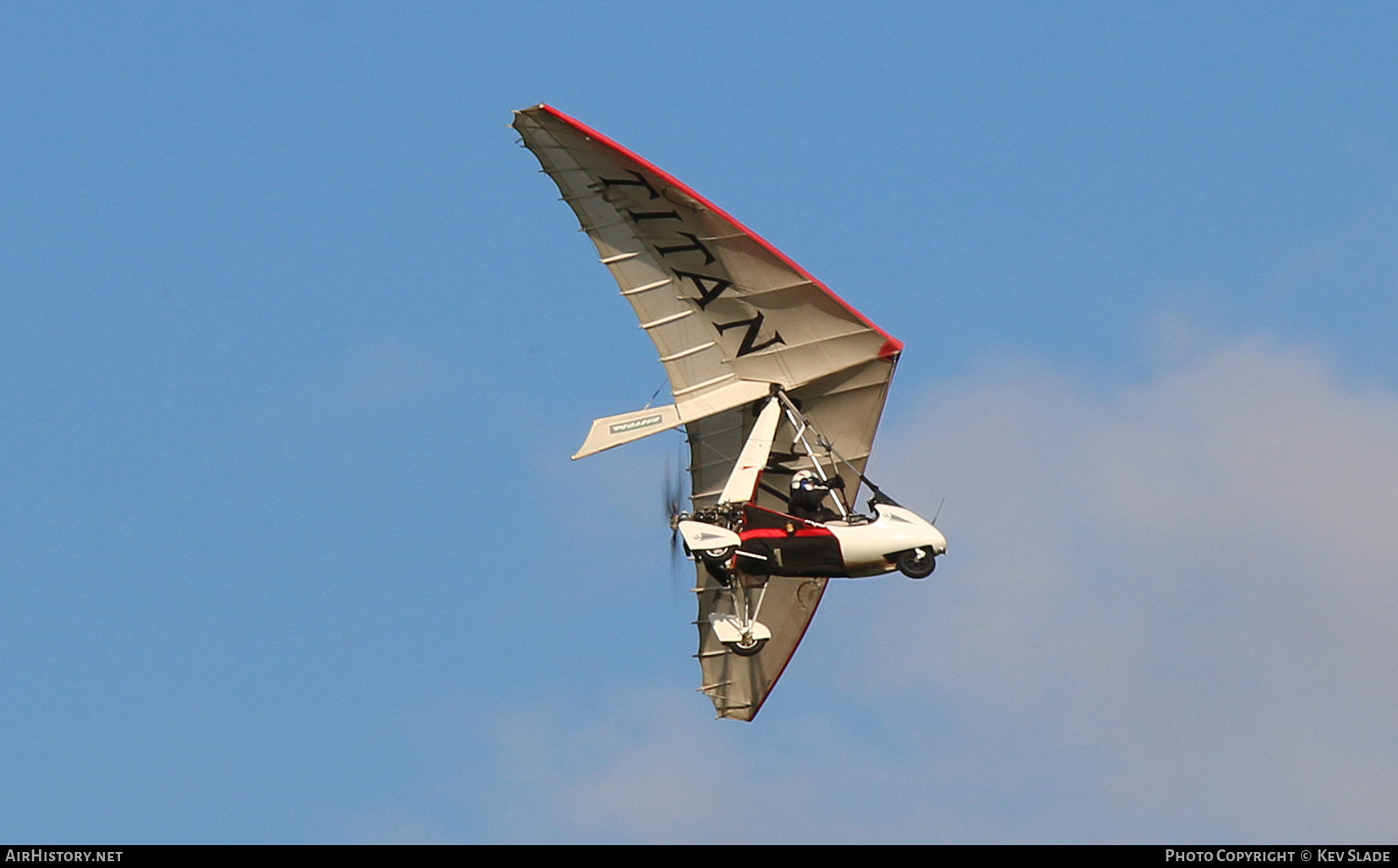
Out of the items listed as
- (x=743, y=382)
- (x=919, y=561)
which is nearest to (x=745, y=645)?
(x=919, y=561)

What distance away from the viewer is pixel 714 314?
67.0 m

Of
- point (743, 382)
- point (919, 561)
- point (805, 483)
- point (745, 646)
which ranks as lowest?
point (745, 646)

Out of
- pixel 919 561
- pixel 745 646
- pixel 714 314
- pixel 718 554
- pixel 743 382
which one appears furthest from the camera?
pixel 743 382

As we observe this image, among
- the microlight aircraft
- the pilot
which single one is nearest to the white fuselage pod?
the microlight aircraft

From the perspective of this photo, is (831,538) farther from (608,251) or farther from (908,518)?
(608,251)

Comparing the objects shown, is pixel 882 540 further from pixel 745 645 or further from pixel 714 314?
pixel 714 314

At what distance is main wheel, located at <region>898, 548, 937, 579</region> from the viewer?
63.5 meters

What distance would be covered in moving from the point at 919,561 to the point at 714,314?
8.30 m

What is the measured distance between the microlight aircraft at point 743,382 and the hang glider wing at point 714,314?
30 millimetres

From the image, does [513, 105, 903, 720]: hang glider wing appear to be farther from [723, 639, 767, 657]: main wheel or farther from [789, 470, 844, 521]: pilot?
[723, 639, 767, 657]: main wheel

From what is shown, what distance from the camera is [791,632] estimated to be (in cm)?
7275

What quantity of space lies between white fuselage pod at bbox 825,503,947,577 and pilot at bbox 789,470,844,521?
1.47 metres

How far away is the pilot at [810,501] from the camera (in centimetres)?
6562
